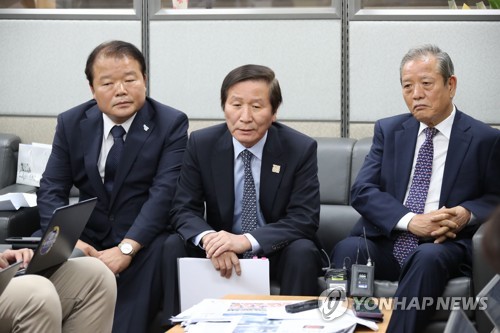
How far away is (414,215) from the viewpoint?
11.1ft

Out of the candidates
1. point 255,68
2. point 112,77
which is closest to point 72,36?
point 112,77

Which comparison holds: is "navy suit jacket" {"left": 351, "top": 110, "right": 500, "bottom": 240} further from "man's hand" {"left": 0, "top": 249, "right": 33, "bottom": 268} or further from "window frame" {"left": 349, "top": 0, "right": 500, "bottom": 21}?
"man's hand" {"left": 0, "top": 249, "right": 33, "bottom": 268}

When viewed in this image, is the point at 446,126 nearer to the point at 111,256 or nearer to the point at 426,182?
the point at 426,182

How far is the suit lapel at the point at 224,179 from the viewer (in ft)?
11.4

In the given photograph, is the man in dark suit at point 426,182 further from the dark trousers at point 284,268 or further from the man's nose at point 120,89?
the man's nose at point 120,89

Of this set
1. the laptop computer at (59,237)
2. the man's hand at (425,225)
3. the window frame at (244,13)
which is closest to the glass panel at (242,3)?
the window frame at (244,13)

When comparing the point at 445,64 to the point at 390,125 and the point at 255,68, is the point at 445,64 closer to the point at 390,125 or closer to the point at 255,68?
the point at 390,125

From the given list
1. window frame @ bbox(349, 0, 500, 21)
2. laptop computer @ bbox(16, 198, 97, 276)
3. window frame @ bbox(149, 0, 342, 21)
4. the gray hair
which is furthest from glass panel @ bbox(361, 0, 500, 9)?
laptop computer @ bbox(16, 198, 97, 276)

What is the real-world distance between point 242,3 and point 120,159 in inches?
53.8

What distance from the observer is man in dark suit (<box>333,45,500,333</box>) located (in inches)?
131

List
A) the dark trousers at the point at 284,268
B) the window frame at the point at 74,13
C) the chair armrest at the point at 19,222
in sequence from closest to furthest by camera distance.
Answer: the dark trousers at the point at 284,268
the chair armrest at the point at 19,222
the window frame at the point at 74,13

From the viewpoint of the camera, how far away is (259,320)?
235cm

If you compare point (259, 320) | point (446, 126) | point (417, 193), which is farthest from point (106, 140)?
point (259, 320)

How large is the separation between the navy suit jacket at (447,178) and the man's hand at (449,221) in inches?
1.8
